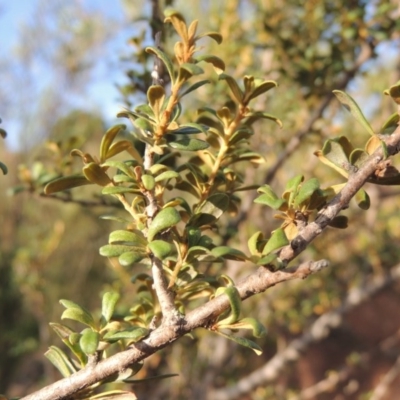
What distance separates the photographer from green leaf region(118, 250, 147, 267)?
1.09 feet

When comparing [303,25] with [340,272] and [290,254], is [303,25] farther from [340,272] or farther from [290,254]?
[290,254]

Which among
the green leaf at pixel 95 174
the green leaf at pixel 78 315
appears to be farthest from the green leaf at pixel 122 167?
the green leaf at pixel 78 315

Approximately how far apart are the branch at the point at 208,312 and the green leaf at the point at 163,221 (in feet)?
0.21

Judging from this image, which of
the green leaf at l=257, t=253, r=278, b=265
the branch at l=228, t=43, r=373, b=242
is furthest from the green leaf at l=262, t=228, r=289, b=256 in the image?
the branch at l=228, t=43, r=373, b=242

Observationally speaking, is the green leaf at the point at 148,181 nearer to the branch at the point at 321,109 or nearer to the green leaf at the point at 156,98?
the green leaf at the point at 156,98

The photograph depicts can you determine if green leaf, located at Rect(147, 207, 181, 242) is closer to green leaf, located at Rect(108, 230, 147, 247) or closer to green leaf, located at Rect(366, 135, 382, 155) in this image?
green leaf, located at Rect(108, 230, 147, 247)

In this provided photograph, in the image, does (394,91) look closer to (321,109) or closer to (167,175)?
(167,175)

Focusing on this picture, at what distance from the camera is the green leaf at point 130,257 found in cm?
33

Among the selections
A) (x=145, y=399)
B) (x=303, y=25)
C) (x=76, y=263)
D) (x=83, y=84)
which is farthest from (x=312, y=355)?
(x=83, y=84)

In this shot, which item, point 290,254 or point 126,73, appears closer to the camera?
point 290,254

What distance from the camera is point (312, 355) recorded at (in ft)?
10.6

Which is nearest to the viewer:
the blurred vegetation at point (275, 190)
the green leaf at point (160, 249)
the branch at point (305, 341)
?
the green leaf at point (160, 249)

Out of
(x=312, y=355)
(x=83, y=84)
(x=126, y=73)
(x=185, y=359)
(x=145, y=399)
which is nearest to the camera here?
(x=126, y=73)

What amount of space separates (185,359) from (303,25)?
0.99 metres
